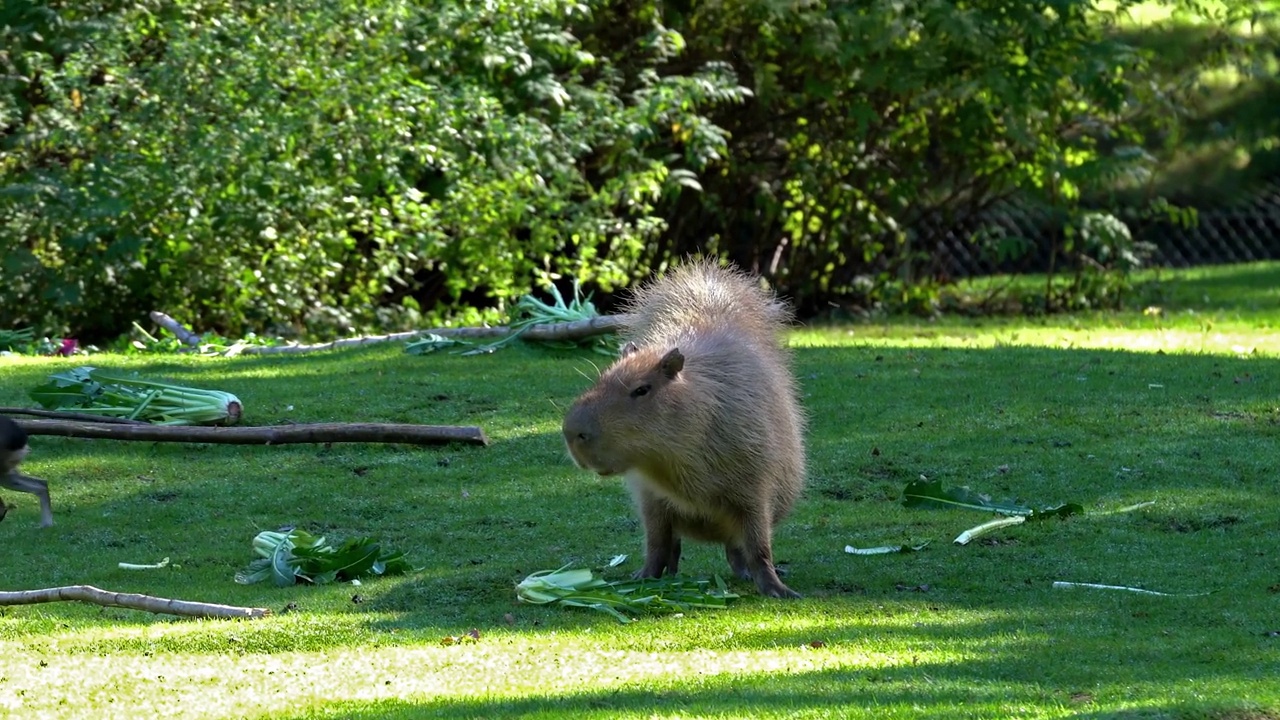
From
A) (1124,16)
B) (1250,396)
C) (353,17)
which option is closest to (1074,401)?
(1250,396)

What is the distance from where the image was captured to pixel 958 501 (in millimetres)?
7023

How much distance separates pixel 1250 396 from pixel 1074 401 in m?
0.98

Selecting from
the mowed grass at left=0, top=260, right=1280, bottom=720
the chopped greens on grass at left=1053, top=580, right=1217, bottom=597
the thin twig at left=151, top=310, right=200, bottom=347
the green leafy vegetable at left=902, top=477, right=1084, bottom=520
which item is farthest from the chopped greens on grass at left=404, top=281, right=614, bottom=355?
the chopped greens on grass at left=1053, top=580, right=1217, bottom=597

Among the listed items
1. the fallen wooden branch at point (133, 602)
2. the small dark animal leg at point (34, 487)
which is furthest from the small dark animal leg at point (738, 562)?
the small dark animal leg at point (34, 487)

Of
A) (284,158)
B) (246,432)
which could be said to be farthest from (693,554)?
(284,158)

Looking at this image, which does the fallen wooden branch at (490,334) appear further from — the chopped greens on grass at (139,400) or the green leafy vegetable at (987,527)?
the green leafy vegetable at (987,527)

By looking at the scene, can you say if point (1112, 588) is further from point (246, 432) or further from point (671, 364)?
point (246, 432)

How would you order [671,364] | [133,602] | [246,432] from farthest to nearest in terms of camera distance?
[246,432], [671,364], [133,602]

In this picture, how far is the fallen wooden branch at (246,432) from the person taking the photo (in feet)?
26.7

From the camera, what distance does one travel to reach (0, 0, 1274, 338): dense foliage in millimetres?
12492

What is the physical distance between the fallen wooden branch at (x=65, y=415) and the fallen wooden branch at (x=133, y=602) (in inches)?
112

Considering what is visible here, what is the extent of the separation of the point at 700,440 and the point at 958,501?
1.86 metres

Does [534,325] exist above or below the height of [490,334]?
above

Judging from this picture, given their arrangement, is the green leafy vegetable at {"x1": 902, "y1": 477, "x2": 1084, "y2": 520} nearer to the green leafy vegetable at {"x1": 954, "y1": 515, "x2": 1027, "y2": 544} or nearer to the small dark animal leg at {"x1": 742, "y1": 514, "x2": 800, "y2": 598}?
the green leafy vegetable at {"x1": 954, "y1": 515, "x2": 1027, "y2": 544}
